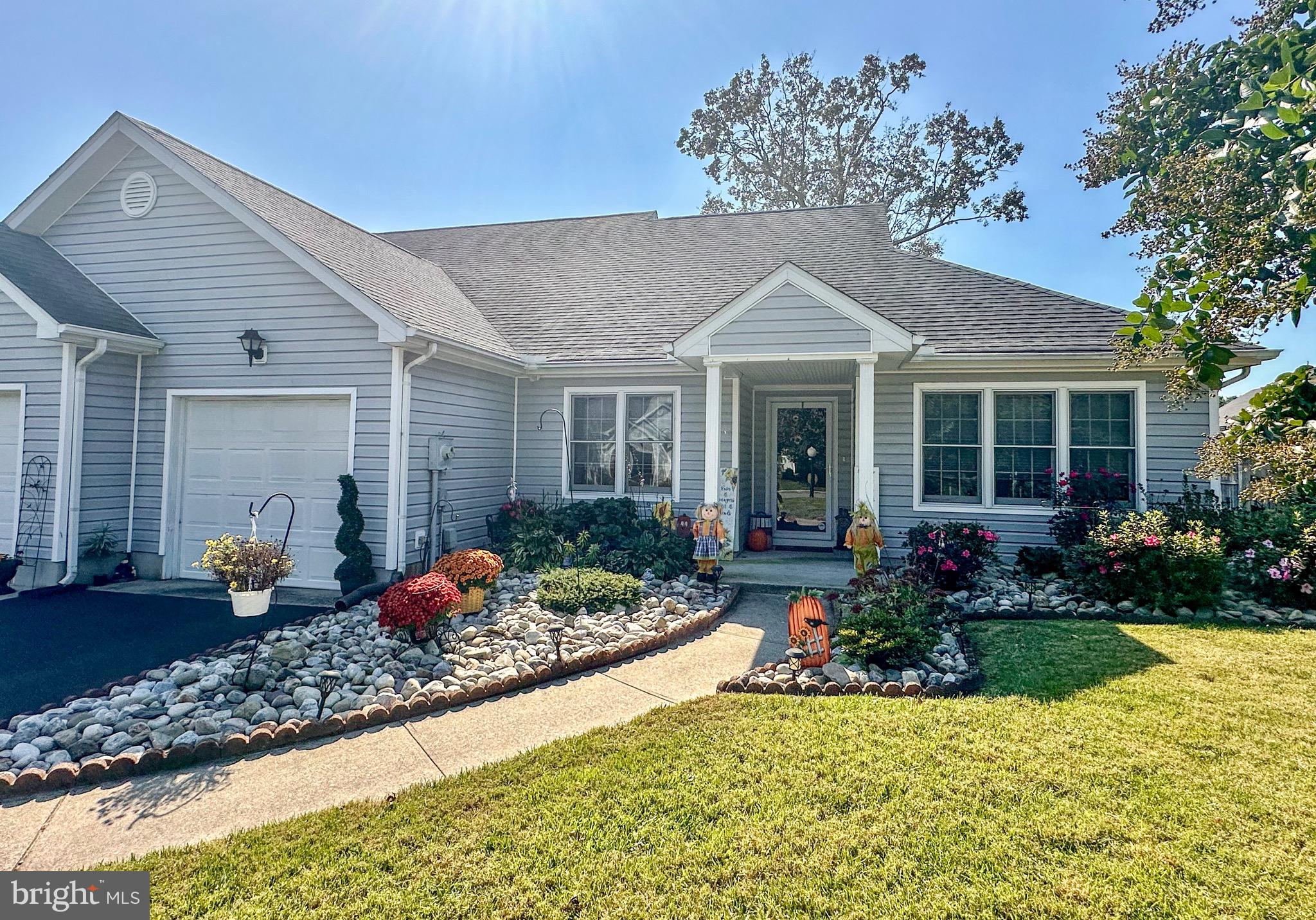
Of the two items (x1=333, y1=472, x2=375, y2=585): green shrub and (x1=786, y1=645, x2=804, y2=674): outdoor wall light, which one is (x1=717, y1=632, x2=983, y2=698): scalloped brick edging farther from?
(x1=333, y1=472, x2=375, y2=585): green shrub

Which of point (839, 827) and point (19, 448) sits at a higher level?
point (19, 448)

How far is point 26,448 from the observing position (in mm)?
8352

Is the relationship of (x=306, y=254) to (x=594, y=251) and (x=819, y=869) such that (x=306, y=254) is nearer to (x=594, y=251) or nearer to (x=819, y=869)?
(x=594, y=251)

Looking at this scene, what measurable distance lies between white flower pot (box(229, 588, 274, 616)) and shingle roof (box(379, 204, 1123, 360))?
20.6 ft

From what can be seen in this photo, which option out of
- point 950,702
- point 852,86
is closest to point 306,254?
point 950,702

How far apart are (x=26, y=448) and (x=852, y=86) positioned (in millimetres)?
23918

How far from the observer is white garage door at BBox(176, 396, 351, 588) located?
8383 mm

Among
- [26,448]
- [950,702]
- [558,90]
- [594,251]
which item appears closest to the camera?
[950,702]

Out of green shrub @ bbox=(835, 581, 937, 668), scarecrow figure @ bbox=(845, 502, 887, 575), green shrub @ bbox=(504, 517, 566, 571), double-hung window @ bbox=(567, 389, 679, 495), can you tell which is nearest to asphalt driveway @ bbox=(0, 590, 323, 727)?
green shrub @ bbox=(504, 517, 566, 571)

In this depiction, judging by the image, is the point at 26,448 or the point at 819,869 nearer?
the point at 819,869

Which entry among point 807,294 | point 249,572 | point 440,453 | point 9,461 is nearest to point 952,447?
point 807,294

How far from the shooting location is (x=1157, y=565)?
6852 mm

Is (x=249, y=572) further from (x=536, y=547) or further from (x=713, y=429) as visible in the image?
(x=713, y=429)

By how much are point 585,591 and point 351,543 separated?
3044mm
